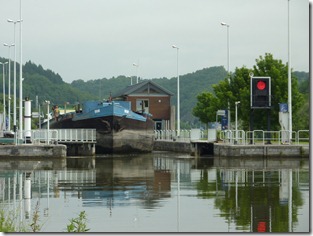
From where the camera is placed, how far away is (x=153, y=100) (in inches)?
3248

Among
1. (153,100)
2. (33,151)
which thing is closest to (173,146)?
(33,151)

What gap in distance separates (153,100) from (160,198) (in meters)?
64.0

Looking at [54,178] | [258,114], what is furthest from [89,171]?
[258,114]

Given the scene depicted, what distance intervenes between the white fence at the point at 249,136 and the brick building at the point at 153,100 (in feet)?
32.3

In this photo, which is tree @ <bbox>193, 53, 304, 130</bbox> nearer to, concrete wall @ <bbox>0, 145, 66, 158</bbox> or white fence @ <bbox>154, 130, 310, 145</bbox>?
white fence @ <bbox>154, 130, 310, 145</bbox>

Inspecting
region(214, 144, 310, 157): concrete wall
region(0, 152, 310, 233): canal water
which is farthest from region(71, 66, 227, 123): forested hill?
region(0, 152, 310, 233): canal water

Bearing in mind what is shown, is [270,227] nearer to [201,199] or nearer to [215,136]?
[201,199]

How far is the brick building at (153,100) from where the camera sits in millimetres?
A: 81125

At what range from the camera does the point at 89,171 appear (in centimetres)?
2898

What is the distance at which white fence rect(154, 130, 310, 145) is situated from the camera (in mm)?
40250

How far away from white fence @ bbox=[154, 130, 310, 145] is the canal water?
31.9 ft

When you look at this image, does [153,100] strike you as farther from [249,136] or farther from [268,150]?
[268,150]

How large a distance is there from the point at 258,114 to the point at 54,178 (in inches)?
911

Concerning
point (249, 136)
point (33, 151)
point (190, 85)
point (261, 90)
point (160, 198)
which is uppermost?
point (190, 85)
